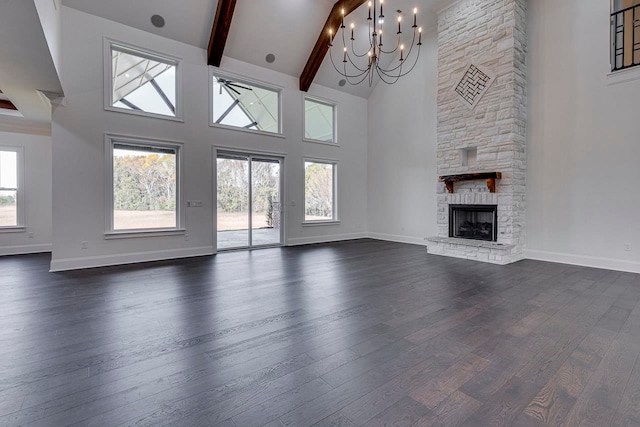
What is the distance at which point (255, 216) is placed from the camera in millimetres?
7305

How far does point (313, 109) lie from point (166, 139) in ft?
12.9

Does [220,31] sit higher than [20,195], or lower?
higher

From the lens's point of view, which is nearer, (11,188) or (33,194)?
(11,188)

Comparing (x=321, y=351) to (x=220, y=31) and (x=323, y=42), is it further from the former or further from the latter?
(x=323, y=42)

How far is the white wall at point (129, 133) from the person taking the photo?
5031 mm

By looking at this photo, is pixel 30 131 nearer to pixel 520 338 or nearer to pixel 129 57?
pixel 129 57

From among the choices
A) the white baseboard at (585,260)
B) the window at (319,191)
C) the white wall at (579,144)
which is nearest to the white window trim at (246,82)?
the window at (319,191)

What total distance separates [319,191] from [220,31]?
4307mm

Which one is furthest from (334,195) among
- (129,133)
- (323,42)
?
(129,133)

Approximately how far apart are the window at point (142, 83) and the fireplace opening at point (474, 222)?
239 inches

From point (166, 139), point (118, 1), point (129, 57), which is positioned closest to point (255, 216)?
point (166, 139)

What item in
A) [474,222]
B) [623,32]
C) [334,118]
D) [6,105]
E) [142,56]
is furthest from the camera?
[334,118]

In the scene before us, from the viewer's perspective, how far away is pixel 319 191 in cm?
846

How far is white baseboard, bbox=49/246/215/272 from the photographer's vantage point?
5.05m
